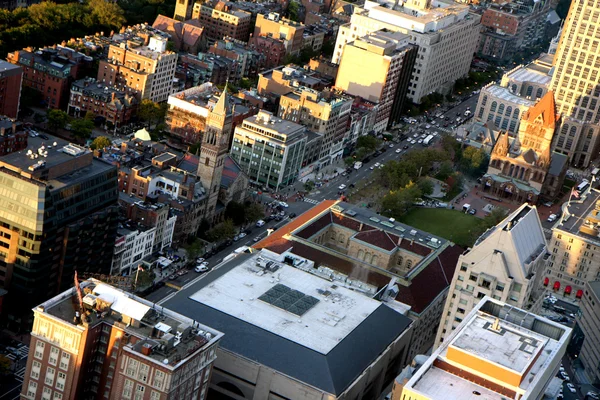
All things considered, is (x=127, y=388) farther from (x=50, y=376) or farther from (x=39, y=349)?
(x=39, y=349)

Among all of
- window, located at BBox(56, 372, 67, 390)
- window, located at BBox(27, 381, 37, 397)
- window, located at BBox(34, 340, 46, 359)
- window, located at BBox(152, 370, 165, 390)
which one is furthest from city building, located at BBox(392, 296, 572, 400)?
window, located at BBox(27, 381, 37, 397)

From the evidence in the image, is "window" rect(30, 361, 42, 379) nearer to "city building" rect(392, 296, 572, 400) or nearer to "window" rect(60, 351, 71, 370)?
"window" rect(60, 351, 71, 370)

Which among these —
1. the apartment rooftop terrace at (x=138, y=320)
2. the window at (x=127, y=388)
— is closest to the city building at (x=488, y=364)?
the apartment rooftop terrace at (x=138, y=320)

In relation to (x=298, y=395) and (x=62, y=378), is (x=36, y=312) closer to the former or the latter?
(x=62, y=378)

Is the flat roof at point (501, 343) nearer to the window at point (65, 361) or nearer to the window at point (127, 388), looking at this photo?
the window at point (127, 388)

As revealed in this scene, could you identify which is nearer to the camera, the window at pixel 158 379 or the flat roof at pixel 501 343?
the flat roof at pixel 501 343

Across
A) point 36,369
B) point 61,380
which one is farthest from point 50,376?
point 36,369

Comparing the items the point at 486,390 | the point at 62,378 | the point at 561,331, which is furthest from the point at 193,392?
the point at 561,331
